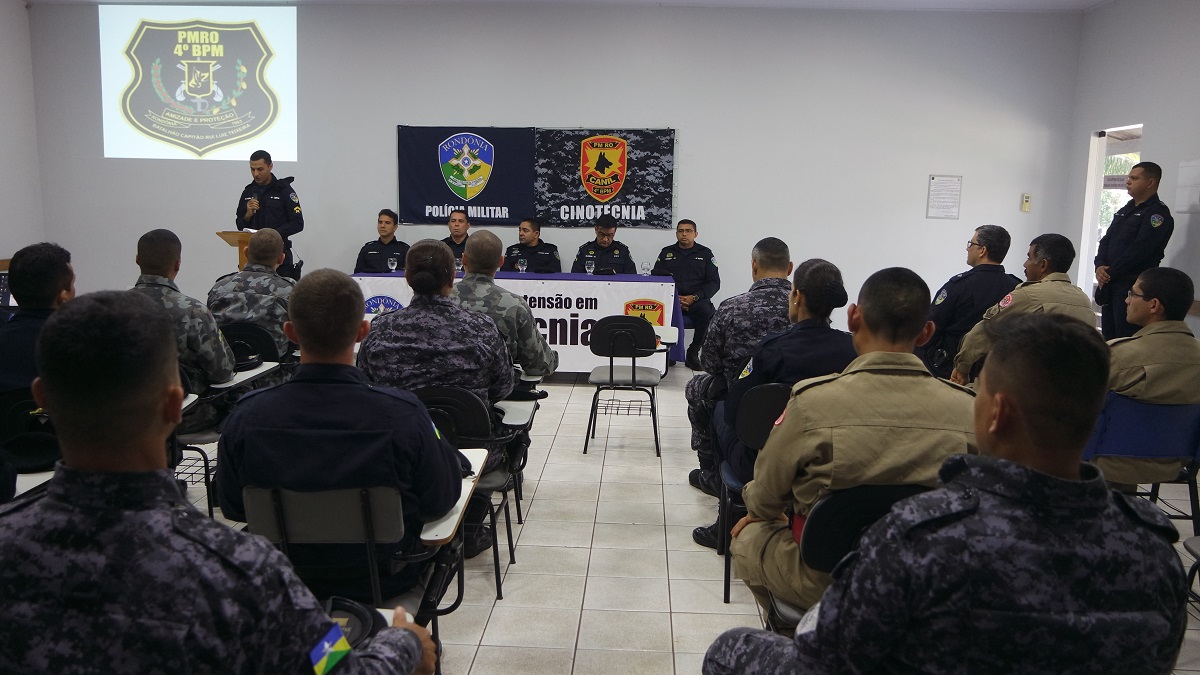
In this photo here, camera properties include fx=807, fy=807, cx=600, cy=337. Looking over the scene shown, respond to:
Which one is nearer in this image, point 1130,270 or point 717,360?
point 717,360

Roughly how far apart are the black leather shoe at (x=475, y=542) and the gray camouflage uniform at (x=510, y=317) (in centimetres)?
73

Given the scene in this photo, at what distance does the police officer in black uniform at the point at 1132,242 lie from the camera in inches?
219

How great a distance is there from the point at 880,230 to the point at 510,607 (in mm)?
6158

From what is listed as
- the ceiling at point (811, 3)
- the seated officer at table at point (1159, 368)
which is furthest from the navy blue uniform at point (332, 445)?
the ceiling at point (811, 3)

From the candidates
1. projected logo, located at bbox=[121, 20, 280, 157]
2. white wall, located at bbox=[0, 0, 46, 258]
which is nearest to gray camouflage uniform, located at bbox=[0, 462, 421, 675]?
projected logo, located at bbox=[121, 20, 280, 157]

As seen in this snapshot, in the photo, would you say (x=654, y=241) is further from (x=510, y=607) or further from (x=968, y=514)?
(x=968, y=514)

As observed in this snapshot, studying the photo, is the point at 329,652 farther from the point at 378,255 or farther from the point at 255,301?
the point at 378,255

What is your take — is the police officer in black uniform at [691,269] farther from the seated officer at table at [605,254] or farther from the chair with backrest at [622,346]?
the chair with backrest at [622,346]

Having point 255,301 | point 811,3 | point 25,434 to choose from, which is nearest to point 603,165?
point 811,3

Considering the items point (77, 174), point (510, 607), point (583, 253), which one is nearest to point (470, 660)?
point (510, 607)

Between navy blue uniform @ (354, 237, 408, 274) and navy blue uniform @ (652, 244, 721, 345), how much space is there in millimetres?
2440

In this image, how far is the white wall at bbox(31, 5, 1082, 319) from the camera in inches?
301

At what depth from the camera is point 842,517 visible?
5.49 ft

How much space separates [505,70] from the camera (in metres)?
7.83
